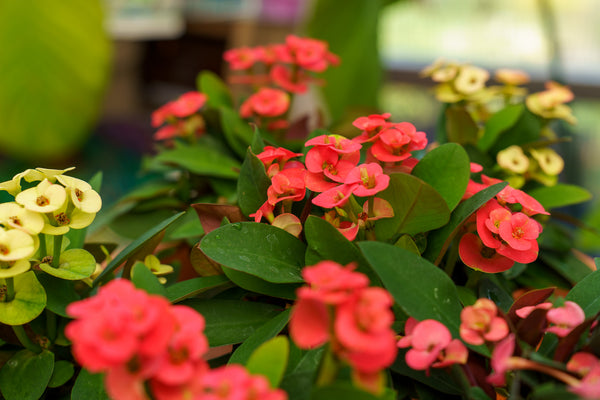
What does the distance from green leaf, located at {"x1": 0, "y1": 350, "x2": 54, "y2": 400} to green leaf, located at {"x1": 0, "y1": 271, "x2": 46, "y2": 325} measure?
0.16 ft

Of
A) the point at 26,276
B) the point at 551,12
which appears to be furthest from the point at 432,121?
the point at 26,276

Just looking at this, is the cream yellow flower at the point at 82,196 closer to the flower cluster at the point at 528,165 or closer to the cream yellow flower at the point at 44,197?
the cream yellow flower at the point at 44,197

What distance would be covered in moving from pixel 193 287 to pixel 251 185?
0.09 m

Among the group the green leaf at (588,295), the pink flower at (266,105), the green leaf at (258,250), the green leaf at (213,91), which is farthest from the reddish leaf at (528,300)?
the green leaf at (213,91)

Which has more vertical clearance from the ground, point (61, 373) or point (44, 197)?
point (44, 197)

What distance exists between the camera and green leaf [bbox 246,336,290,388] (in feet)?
0.91

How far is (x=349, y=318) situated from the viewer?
0.24 m

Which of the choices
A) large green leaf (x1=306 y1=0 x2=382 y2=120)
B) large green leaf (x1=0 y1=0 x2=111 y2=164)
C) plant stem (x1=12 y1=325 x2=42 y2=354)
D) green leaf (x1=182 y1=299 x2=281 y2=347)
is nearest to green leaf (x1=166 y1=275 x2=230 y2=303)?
green leaf (x1=182 y1=299 x2=281 y2=347)

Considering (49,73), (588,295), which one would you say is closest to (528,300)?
(588,295)

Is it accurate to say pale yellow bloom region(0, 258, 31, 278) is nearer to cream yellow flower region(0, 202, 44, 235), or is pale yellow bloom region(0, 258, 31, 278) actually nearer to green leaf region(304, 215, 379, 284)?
cream yellow flower region(0, 202, 44, 235)

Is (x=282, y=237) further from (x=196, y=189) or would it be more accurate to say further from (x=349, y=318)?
(x=196, y=189)

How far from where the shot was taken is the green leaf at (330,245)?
14.4 inches

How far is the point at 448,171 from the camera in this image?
16.4 inches

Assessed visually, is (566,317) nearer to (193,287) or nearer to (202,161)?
(193,287)
